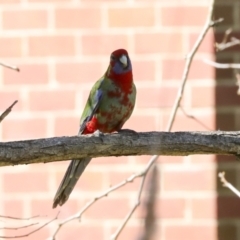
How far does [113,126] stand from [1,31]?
68 centimetres

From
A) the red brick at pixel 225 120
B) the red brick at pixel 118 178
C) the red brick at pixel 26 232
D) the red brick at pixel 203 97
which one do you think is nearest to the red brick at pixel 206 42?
the red brick at pixel 203 97

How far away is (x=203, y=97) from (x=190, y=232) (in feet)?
2.01

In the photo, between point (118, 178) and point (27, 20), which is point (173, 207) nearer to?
point (118, 178)

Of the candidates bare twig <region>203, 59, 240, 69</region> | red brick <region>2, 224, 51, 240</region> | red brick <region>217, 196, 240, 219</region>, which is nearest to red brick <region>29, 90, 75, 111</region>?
red brick <region>2, 224, 51, 240</region>

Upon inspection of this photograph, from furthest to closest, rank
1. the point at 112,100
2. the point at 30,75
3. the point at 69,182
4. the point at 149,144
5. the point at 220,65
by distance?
the point at 30,75 < the point at 112,100 < the point at 220,65 < the point at 69,182 < the point at 149,144

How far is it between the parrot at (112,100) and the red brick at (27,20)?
0.39 metres

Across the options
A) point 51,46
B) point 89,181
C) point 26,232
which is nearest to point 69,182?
point 89,181

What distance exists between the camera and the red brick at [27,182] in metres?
3.09

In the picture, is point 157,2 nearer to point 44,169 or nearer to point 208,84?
point 208,84

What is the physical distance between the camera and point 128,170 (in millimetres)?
3072

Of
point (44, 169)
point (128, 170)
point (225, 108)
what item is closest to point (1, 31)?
point (44, 169)

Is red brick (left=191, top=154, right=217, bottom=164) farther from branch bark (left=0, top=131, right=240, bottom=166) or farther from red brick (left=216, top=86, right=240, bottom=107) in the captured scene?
branch bark (left=0, top=131, right=240, bottom=166)

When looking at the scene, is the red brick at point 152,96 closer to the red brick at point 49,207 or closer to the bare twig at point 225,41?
the bare twig at point 225,41

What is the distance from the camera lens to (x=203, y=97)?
120 inches
